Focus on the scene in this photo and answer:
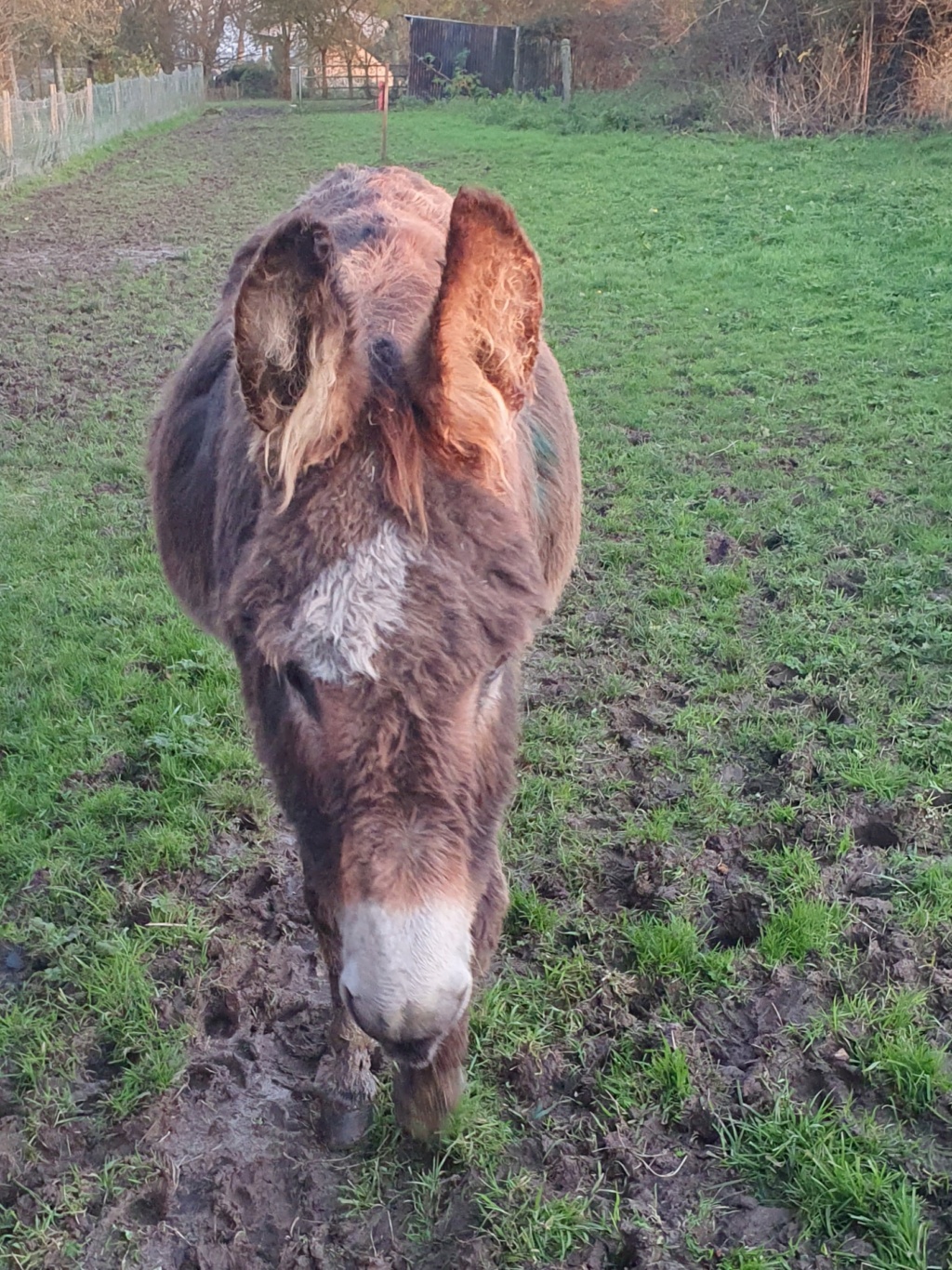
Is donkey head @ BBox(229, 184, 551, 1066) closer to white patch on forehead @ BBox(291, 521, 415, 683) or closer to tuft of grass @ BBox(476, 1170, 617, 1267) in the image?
white patch on forehead @ BBox(291, 521, 415, 683)

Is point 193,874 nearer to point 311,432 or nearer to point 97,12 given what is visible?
point 311,432

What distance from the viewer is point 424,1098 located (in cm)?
273

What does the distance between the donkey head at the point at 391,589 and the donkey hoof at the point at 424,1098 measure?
79cm

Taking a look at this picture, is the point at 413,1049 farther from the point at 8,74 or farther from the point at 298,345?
the point at 8,74

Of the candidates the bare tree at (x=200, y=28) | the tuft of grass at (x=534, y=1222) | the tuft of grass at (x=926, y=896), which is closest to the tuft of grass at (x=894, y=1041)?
the tuft of grass at (x=926, y=896)

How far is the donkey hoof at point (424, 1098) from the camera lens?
2688 millimetres

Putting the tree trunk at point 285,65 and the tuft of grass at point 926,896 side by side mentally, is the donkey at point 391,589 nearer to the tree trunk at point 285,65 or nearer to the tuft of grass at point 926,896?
the tuft of grass at point 926,896

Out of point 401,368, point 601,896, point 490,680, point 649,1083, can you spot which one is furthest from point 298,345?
point 601,896

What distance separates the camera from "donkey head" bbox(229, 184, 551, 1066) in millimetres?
1884

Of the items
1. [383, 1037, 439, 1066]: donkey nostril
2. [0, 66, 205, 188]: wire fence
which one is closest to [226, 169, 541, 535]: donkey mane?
[383, 1037, 439, 1066]: donkey nostril

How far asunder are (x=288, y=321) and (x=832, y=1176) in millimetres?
2712

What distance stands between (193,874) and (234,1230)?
1.58 metres

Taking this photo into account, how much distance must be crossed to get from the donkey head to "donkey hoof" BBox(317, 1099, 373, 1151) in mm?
1146

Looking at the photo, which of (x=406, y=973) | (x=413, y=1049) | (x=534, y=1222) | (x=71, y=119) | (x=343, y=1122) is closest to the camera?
(x=406, y=973)
